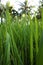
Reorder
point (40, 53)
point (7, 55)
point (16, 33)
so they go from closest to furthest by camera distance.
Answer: point (40, 53) → point (7, 55) → point (16, 33)

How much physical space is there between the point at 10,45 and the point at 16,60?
1.6 inches

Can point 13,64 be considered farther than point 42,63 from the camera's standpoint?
Yes

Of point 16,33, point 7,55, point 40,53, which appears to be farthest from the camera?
point 16,33

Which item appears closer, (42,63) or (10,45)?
(42,63)

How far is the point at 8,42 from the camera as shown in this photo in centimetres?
34

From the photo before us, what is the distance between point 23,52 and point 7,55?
0.05 m

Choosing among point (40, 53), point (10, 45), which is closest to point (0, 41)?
point (10, 45)

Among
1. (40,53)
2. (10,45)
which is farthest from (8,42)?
(40,53)

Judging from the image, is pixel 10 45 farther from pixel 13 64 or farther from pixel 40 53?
pixel 40 53

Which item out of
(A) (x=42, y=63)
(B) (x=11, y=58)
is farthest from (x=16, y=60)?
(A) (x=42, y=63)

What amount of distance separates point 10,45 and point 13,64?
4 centimetres

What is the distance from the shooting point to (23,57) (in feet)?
1.14

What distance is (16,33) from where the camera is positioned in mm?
424

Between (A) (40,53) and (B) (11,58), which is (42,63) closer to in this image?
(A) (40,53)
